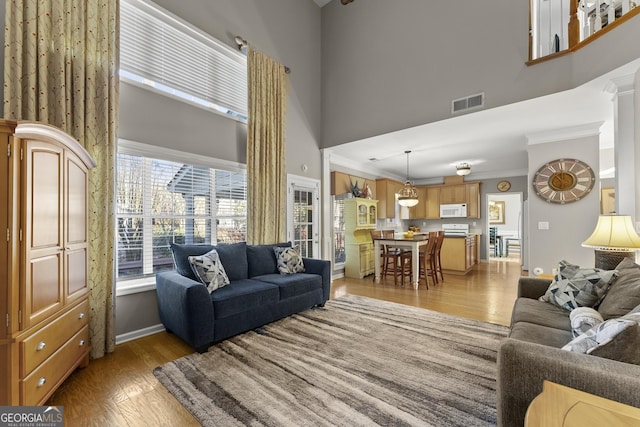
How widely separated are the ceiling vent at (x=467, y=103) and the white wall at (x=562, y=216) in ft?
5.79

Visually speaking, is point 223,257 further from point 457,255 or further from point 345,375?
point 457,255

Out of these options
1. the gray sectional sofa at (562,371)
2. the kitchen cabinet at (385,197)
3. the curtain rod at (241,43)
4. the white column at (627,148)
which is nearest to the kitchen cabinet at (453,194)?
the kitchen cabinet at (385,197)

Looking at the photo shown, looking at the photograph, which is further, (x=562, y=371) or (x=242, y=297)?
(x=242, y=297)

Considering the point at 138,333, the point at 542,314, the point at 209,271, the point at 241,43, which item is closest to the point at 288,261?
the point at 209,271

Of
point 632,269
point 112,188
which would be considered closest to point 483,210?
point 632,269

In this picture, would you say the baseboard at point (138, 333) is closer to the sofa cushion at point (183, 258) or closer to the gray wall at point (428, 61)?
the sofa cushion at point (183, 258)

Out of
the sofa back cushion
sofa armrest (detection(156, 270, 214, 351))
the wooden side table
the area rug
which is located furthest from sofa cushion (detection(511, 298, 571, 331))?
the sofa back cushion

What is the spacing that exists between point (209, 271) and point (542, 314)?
304cm

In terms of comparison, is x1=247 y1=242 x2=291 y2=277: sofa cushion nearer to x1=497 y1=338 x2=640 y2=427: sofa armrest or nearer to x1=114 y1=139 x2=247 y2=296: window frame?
x1=114 y1=139 x2=247 y2=296: window frame

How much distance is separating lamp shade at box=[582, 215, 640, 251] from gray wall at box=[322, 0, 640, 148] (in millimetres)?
1592

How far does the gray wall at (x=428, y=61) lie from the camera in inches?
127

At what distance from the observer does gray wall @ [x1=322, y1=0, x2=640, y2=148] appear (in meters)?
3.22

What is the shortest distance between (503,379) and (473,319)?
2.51m

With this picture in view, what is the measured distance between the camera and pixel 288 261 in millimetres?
3783
